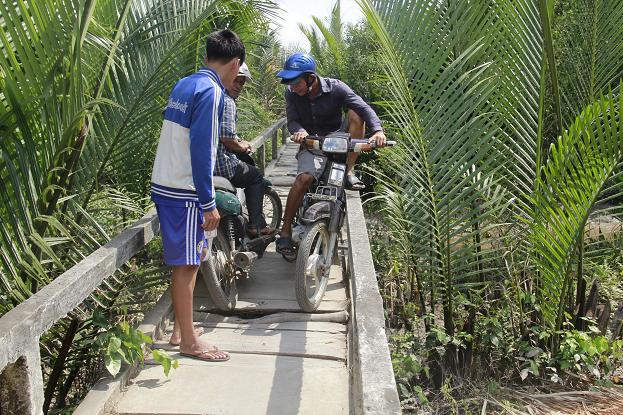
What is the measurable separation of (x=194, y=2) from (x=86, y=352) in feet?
8.12

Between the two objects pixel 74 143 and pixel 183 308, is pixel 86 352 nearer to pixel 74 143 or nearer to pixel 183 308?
pixel 183 308

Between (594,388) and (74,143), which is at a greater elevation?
(74,143)

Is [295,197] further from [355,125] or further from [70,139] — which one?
[70,139]

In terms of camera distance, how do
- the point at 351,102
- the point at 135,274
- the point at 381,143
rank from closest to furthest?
the point at 135,274 < the point at 381,143 < the point at 351,102

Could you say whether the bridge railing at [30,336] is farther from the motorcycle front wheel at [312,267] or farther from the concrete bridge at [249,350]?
the motorcycle front wheel at [312,267]

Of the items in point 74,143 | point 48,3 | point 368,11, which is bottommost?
point 74,143

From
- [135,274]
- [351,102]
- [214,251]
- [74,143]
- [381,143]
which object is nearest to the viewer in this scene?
[74,143]

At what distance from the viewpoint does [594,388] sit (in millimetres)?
4543

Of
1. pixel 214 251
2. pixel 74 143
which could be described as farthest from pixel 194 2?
pixel 74 143

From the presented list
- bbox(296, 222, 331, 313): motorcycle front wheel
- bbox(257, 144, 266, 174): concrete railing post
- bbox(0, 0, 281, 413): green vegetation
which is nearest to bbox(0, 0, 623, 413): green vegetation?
bbox(0, 0, 281, 413): green vegetation

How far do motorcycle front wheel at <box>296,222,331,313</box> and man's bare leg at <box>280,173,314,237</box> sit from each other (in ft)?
1.09

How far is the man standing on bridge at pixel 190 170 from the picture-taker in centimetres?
340

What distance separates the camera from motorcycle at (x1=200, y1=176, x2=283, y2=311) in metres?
4.28

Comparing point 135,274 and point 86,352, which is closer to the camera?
point 86,352
